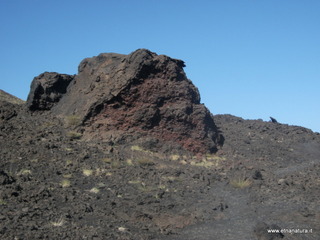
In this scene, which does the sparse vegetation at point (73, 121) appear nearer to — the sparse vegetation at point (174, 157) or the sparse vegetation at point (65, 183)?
the sparse vegetation at point (174, 157)

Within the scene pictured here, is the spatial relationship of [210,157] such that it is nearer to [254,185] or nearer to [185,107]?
[185,107]

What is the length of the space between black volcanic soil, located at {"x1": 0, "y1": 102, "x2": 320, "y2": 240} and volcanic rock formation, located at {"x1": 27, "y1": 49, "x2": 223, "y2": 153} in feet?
3.25

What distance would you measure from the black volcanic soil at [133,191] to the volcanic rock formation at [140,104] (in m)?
0.99

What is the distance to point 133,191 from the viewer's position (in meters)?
13.9

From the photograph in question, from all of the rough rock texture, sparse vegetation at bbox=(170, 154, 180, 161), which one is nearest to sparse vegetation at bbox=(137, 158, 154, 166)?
sparse vegetation at bbox=(170, 154, 180, 161)

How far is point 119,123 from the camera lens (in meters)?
20.7

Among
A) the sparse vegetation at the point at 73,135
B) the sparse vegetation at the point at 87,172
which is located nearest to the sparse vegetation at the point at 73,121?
the sparse vegetation at the point at 73,135

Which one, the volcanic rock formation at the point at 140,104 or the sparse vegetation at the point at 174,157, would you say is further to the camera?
the volcanic rock formation at the point at 140,104

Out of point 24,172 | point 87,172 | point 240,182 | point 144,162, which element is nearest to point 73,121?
point 144,162

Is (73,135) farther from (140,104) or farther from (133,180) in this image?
(133,180)

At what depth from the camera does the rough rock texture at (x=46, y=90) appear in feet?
77.5

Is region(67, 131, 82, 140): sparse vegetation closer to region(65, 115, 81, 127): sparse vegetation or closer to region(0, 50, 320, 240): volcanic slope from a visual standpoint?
region(0, 50, 320, 240): volcanic slope

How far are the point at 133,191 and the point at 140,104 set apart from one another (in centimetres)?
797

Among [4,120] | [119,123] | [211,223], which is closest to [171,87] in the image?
[119,123]
